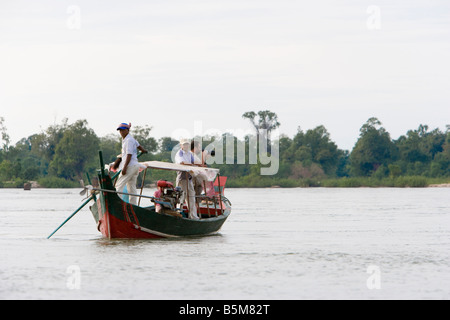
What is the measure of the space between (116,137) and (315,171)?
109ft

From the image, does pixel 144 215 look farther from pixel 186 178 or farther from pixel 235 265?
pixel 235 265

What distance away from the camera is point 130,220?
15.0 metres

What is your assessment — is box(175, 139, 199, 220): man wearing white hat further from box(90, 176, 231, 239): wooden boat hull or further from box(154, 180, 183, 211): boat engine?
box(90, 176, 231, 239): wooden boat hull

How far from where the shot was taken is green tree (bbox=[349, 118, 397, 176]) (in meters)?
88.6

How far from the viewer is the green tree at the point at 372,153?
88.6 meters

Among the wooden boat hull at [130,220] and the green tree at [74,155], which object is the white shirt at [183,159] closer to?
the wooden boat hull at [130,220]

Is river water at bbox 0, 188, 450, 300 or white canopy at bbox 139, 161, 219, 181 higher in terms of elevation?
white canopy at bbox 139, 161, 219, 181

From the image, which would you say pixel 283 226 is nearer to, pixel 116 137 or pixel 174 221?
pixel 174 221

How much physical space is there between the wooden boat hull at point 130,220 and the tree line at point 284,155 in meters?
56.7

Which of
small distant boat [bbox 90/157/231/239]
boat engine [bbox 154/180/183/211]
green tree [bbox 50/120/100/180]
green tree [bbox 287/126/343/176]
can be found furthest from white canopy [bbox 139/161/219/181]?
green tree [bbox 287/126/343/176]

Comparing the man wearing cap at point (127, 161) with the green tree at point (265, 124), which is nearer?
the man wearing cap at point (127, 161)

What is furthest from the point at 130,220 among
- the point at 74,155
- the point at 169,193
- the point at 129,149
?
the point at 74,155

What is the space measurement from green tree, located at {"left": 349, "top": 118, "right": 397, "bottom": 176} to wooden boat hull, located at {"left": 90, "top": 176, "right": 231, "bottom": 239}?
243ft

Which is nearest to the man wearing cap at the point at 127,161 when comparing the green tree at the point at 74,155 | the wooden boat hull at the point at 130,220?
the wooden boat hull at the point at 130,220
